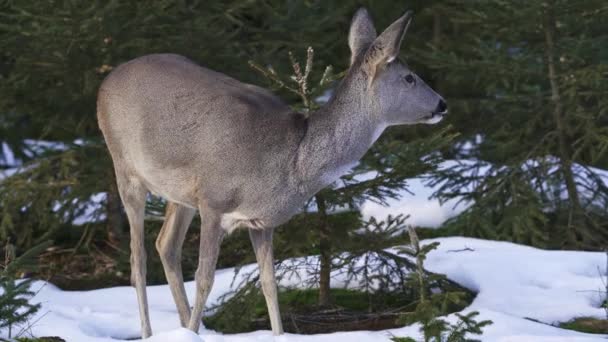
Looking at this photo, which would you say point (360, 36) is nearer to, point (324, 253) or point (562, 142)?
point (324, 253)

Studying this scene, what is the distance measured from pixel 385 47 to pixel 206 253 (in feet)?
5.38

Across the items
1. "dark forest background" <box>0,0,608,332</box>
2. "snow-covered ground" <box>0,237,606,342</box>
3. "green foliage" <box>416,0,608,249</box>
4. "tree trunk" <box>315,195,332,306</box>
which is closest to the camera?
"snow-covered ground" <box>0,237,606,342</box>

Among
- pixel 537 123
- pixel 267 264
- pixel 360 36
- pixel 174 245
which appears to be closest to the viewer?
pixel 360 36

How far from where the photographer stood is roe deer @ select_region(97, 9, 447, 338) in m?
6.75

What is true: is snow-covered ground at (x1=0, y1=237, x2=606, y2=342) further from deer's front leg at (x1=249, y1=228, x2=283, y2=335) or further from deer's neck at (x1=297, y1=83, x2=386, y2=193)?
deer's neck at (x1=297, y1=83, x2=386, y2=193)

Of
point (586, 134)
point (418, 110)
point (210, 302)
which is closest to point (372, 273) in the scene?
point (210, 302)

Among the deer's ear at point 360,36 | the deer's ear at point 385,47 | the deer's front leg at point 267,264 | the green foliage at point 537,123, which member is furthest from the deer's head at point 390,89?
the green foliage at point 537,123

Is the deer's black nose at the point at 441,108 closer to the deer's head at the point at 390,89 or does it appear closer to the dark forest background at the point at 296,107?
the deer's head at the point at 390,89

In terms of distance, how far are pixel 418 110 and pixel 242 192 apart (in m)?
1.16

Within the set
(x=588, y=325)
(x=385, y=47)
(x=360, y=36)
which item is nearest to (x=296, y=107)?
(x=360, y=36)

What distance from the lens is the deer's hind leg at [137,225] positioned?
7.62 meters

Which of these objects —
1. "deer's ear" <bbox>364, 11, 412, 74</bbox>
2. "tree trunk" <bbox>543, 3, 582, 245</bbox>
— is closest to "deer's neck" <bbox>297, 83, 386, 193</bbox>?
"deer's ear" <bbox>364, 11, 412, 74</bbox>

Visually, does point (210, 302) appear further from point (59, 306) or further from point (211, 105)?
point (211, 105)

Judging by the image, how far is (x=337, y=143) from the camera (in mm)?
6730
